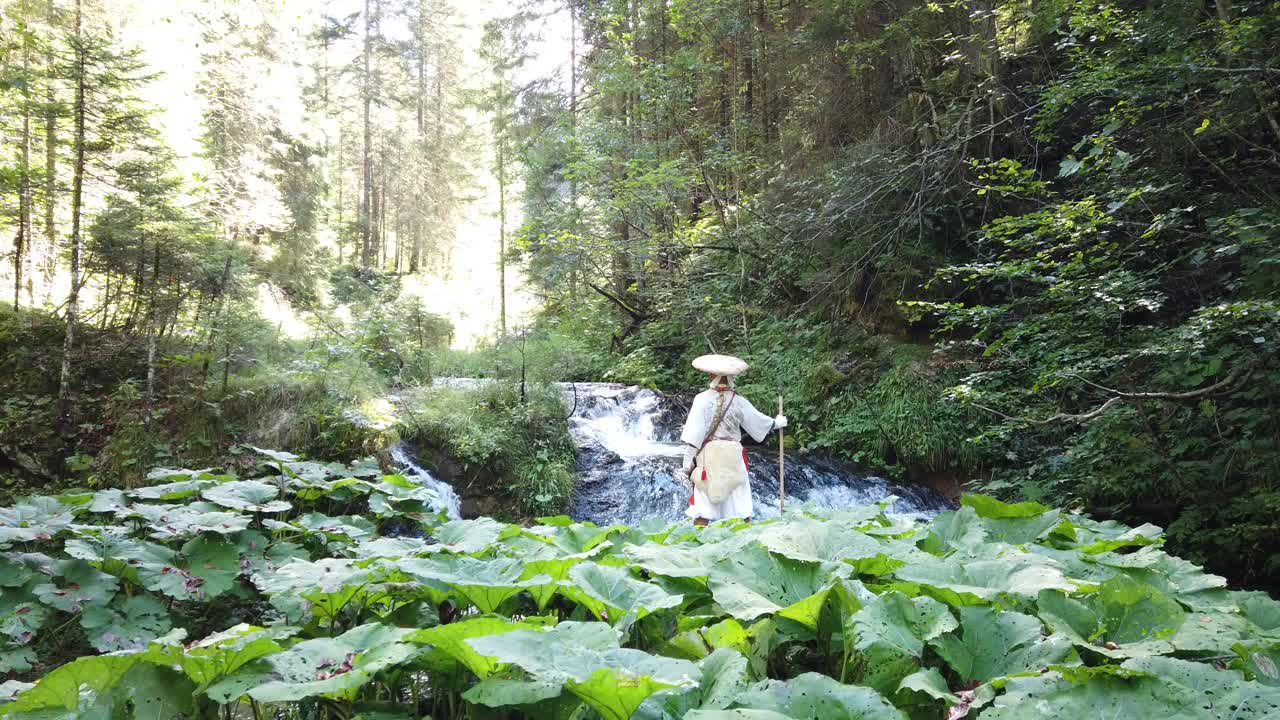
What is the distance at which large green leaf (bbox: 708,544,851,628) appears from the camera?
1.37 m

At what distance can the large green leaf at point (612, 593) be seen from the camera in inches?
56.6

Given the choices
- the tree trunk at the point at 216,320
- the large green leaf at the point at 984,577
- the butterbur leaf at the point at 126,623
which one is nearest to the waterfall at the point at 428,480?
the tree trunk at the point at 216,320

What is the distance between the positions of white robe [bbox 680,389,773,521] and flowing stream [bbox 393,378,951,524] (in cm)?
187

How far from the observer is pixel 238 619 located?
3.20m

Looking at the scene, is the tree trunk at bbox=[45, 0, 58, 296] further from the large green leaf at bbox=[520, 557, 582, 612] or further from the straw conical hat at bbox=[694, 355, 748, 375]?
the large green leaf at bbox=[520, 557, 582, 612]

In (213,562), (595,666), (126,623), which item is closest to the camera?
(595,666)

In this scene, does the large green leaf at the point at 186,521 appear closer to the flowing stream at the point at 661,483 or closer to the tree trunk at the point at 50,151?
the flowing stream at the point at 661,483

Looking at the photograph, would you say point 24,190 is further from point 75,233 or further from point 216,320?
point 216,320

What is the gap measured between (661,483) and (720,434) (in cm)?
279

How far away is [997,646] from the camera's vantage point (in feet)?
4.16

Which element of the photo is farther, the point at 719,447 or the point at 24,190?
the point at 24,190

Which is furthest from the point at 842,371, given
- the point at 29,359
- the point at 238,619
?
the point at 29,359

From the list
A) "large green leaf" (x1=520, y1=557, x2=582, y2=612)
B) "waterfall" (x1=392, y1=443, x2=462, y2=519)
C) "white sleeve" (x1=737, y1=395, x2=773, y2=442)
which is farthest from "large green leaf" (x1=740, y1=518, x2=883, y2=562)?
"waterfall" (x1=392, y1=443, x2=462, y2=519)

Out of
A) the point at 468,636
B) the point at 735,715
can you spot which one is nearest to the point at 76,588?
the point at 468,636
